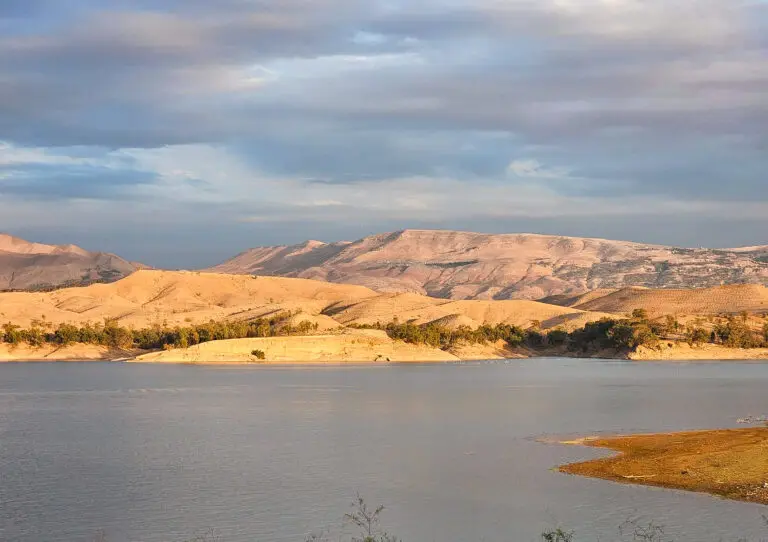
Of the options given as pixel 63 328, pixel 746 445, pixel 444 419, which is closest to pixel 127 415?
pixel 444 419

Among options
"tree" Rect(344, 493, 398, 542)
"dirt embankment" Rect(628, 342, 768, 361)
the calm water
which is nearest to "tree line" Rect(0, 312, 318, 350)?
"dirt embankment" Rect(628, 342, 768, 361)

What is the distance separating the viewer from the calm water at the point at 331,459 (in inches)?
1252

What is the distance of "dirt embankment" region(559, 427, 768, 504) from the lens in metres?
35.6

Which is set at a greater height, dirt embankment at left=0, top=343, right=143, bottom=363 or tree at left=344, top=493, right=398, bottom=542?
tree at left=344, top=493, right=398, bottom=542

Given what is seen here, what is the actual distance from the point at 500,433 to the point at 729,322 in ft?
433

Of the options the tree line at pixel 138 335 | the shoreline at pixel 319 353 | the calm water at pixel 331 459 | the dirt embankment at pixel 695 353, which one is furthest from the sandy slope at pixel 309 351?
the calm water at pixel 331 459

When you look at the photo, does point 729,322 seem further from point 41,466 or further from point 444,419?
point 41,466

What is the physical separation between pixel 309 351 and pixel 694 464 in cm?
12094

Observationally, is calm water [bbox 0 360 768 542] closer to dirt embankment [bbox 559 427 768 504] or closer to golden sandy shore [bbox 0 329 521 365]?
dirt embankment [bbox 559 427 768 504]

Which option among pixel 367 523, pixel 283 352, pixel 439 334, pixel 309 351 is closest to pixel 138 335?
pixel 283 352

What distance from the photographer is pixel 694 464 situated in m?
39.8

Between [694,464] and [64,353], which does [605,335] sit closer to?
[64,353]

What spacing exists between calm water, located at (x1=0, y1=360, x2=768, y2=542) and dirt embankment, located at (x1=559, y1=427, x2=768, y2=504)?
4.12 ft

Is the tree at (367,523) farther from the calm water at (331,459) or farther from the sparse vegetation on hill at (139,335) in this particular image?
the sparse vegetation on hill at (139,335)
